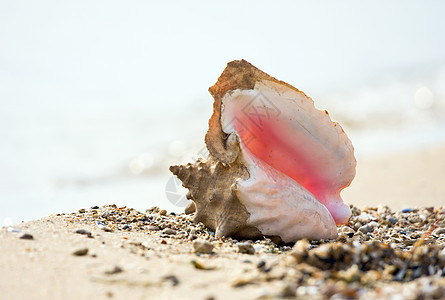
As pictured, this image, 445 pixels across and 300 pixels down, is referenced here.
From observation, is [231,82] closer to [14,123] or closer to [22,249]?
[22,249]

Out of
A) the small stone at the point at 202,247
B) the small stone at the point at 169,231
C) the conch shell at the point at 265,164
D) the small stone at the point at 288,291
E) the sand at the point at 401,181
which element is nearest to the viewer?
the small stone at the point at 288,291

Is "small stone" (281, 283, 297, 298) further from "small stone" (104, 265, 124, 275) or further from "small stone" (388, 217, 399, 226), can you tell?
"small stone" (388, 217, 399, 226)

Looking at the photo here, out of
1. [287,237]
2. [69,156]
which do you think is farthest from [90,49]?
[287,237]

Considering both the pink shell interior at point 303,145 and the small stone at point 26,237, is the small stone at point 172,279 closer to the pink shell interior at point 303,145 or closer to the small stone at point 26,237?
the small stone at point 26,237

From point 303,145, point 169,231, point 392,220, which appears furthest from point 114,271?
point 392,220

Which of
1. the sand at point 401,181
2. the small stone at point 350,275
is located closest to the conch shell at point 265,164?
the small stone at point 350,275
